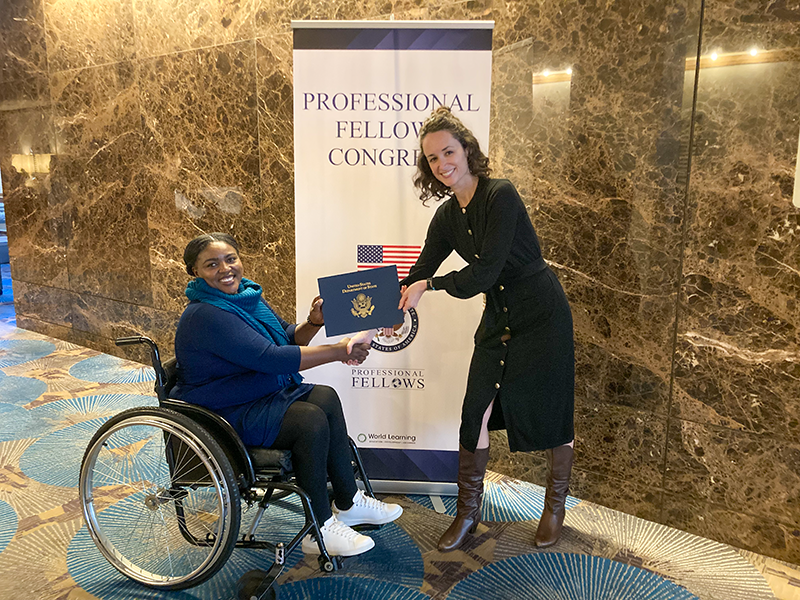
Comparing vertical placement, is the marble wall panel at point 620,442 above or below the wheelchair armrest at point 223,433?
below

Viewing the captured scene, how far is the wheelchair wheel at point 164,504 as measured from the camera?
1.74 meters

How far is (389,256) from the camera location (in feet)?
7.88

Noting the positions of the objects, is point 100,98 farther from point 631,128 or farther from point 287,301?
point 631,128

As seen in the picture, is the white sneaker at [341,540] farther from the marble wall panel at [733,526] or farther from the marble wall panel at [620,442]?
the marble wall panel at [733,526]

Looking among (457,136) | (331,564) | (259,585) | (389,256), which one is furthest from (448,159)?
(259,585)

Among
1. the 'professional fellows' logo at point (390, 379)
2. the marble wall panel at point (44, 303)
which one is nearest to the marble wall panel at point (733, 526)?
the 'professional fellows' logo at point (390, 379)

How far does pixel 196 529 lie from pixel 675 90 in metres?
2.42

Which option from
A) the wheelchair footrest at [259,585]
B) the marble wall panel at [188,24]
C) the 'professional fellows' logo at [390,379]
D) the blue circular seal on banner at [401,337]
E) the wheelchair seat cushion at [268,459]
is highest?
the marble wall panel at [188,24]

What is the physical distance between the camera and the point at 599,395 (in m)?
2.54

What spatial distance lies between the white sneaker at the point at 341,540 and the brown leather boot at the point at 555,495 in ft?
2.21

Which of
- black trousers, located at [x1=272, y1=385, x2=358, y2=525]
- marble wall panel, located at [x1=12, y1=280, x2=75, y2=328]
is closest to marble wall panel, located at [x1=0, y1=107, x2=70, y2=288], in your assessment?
marble wall panel, located at [x1=12, y1=280, x2=75, y2=328]

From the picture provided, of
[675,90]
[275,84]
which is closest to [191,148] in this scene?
[275,84]

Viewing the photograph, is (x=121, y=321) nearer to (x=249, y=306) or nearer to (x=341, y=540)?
(x=249, y=306)

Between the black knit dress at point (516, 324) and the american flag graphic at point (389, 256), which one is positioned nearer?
the black knit dress at point (516, 324)
